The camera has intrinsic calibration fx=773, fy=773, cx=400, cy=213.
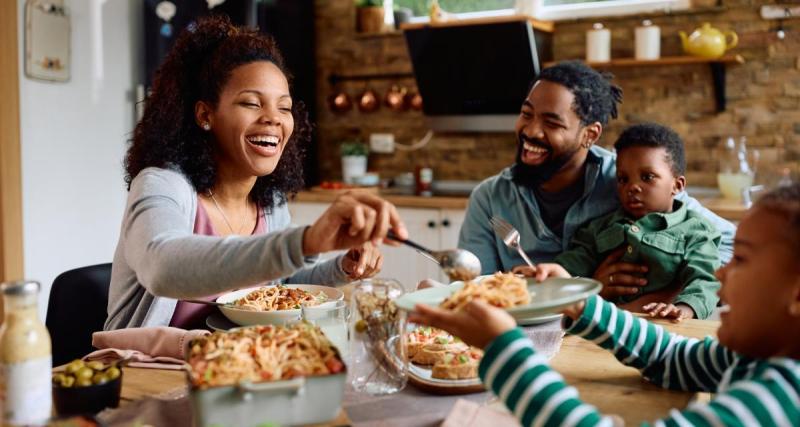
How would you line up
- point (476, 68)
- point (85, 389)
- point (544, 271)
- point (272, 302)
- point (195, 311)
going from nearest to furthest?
point (85, 389) < point (544, 271) < point (272, 302) < point (195, 311) < point (476, 68)

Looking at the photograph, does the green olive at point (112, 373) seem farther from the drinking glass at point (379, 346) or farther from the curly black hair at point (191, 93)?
the curly black hair at point (191, 93)

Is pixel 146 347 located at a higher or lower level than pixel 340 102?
lower

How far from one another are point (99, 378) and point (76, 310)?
31.0 inches

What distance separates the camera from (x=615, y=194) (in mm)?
2418

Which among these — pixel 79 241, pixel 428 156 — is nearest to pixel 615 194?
pixel 428 156

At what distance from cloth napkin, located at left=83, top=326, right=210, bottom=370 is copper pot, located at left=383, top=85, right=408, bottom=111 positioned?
3226 millimetres

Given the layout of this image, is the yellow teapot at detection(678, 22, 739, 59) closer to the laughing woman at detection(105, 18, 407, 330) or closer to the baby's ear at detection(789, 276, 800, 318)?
the laughing woman at detection(105, 18, 407, 330)

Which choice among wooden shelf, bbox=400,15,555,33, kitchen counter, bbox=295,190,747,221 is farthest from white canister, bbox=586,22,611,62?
kitchen counter, bbox=295,190,747,221

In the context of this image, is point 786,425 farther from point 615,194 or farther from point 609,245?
point 615,194

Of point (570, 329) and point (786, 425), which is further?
point (570, 329)

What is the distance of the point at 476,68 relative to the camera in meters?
4.14

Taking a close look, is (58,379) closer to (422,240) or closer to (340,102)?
(422,240)

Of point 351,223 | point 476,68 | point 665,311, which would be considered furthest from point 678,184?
point 476,68

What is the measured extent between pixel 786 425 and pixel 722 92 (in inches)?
127
